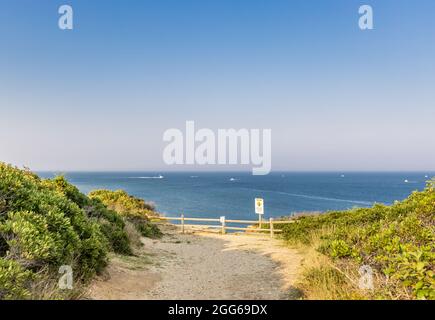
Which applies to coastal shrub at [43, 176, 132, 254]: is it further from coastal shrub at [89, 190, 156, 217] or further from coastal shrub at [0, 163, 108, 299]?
coastal shrub at [89, 190, 156, 217]

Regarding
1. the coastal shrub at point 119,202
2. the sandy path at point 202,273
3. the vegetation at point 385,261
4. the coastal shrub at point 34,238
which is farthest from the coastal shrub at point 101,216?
the vegetation at point 385,261

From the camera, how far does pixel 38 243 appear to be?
5672 millimetres

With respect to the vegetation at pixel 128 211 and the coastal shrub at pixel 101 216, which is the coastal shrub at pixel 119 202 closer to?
the vegetation at pixel 128 211

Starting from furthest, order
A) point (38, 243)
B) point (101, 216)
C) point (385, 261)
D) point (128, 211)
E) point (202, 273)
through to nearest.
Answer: point (128, 211)
point (101, 216)
point (202, 273)
point (385, 261)
point (38, 243)

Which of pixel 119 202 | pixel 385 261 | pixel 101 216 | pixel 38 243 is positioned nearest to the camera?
pixel 38 243

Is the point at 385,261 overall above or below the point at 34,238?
below

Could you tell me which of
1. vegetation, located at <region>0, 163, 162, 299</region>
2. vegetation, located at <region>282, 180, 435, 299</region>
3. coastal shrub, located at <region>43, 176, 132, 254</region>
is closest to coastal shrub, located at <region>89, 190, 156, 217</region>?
coastal shrub, located at <region>43, 176, 132, 254</region>

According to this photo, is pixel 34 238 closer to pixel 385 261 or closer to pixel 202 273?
pixel 202 273

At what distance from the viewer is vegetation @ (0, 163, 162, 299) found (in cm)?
514

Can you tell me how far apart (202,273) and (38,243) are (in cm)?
558

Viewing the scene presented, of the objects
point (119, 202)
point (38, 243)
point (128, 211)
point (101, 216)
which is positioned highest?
point (38, 243)

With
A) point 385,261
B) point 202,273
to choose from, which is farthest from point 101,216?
point 385,261

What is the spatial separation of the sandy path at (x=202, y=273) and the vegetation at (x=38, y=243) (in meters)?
0.84
